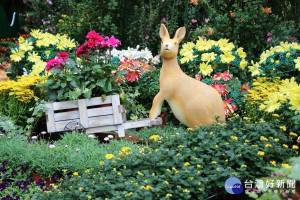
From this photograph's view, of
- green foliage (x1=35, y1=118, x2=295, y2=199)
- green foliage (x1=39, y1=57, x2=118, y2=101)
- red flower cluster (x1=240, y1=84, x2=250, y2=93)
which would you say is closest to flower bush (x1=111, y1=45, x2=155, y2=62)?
green foliage (x1=39, y1=57, x2=118, y2=101)

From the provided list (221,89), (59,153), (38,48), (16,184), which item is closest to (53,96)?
(59,153)

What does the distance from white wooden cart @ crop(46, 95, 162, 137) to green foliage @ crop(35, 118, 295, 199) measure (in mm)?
1030

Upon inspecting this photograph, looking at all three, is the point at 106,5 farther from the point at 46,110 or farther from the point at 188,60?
the point at 46,110

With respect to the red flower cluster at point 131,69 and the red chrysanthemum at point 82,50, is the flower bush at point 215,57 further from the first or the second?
the red chrysanthemum at point 82,50

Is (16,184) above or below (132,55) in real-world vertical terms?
below

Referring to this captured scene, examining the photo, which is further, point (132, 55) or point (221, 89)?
point (132, 55)

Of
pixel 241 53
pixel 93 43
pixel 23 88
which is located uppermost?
pixel 93 43

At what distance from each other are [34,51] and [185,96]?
8.85 feet

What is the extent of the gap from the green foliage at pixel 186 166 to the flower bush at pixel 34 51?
299cm

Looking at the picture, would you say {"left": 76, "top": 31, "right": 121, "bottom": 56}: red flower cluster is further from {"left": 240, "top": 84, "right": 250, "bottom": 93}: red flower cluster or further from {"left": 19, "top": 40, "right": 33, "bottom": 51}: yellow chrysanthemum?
{"left": 240, "top": 84, "right": 250, "bottom": 93}: red flower cluster

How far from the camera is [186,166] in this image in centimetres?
313

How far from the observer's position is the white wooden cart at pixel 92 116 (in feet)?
15.5

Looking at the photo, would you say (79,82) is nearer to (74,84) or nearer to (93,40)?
(74,84)
